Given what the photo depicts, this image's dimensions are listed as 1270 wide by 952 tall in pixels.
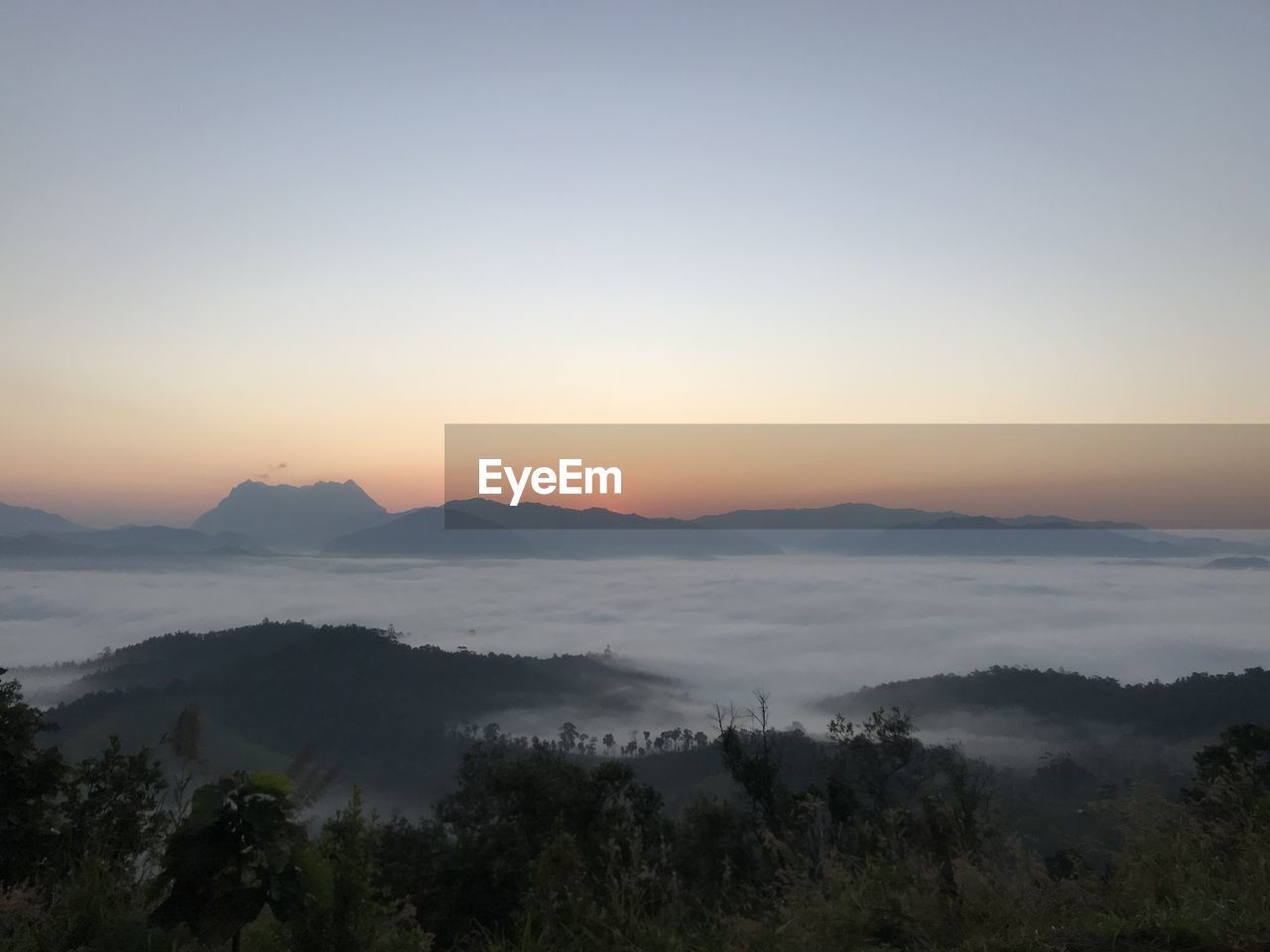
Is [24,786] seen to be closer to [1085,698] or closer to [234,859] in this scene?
[234,859]

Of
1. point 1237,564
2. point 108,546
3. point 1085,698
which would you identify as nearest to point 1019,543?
point 1237,564

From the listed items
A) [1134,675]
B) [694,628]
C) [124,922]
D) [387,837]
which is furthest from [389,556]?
[124,922]

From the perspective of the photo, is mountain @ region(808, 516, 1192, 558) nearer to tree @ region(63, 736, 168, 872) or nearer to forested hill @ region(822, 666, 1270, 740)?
forested hill @ region(822, 666, 1270, 740)

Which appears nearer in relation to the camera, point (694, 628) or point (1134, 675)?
point (1134, 675)

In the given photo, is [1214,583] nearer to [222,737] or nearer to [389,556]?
[222,737]

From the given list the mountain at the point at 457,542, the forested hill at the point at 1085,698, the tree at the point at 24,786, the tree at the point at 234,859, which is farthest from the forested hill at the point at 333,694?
the mountain at the point at 457,542

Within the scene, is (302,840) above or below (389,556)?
above
